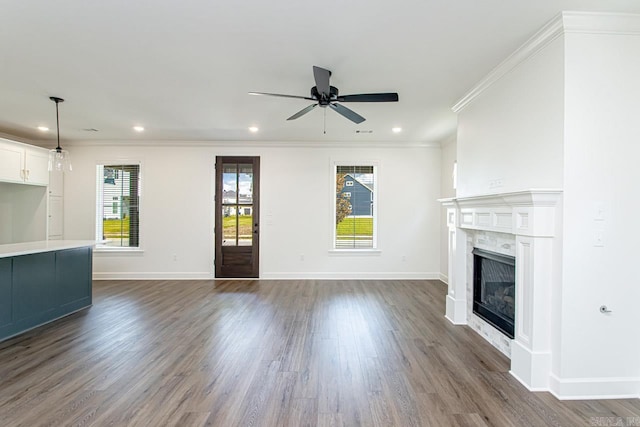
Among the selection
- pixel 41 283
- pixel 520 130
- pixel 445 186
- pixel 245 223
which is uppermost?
pixel 520 130

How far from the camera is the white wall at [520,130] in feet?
7.54

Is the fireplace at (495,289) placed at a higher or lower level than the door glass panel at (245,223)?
lower

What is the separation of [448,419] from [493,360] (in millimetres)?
1109

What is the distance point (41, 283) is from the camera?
142 inches

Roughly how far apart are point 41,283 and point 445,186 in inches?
246

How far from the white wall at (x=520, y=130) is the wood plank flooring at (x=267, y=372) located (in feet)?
5.24

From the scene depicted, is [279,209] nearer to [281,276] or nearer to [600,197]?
[281,276]

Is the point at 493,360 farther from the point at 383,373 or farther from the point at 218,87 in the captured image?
the point at 218,87

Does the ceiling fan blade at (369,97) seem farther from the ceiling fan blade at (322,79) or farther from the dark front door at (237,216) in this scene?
the dark front door at (237,216)


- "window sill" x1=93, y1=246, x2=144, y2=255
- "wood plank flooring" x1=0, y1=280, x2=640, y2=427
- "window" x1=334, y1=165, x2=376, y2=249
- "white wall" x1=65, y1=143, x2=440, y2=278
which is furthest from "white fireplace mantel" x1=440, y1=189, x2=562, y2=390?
"window sill" x1=93, y1=246, x2=144, y2=255

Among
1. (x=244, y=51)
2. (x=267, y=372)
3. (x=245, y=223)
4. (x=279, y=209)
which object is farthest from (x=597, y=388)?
(x=245, y=223)

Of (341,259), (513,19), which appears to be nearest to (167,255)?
(341,259)

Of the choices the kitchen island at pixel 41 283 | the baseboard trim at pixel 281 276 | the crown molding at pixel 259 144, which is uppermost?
the crown molding at pixel 259 144

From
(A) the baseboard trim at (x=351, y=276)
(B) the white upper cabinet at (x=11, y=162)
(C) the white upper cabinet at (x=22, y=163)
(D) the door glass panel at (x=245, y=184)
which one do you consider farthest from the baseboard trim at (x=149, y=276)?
(B) the white upper cabinet at (x=11, y=162)
